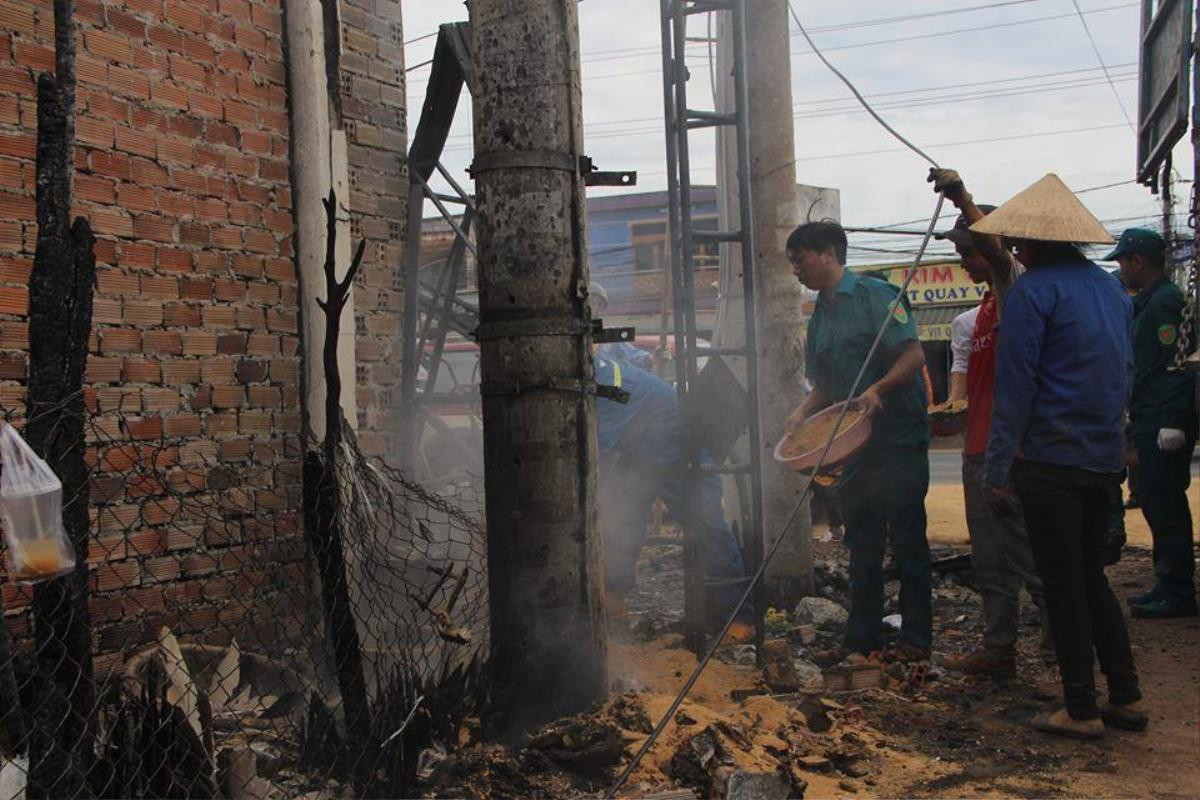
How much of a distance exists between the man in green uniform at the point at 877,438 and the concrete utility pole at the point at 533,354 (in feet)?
6.60

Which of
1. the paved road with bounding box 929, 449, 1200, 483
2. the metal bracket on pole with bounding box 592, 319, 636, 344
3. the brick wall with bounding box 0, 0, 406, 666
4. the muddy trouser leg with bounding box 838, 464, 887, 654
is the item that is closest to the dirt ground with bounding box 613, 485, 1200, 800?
the muddy trouser leg with bounding box 838, 464, 887, 654

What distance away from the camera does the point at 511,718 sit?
4.08m

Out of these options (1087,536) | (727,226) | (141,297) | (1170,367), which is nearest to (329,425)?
(141,297)

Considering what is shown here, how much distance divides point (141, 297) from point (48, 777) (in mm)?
2419

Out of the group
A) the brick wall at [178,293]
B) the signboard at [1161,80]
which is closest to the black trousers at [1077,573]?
the signboard at [1161,80]

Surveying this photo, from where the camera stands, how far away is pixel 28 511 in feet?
7.97

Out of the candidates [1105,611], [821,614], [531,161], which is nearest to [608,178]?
[531,161]

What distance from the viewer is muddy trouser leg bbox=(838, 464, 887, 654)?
18.6 ft

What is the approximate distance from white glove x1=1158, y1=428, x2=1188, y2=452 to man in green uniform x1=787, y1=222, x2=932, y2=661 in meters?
1.78

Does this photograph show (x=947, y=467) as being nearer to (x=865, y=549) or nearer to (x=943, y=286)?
(x=943, y=286)

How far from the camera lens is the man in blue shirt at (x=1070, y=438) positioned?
4.53 m

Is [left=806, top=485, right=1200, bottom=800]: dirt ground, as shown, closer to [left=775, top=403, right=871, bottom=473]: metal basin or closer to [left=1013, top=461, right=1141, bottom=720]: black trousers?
[left=1013, top=461, right=1141, bottom=720]: black trousers

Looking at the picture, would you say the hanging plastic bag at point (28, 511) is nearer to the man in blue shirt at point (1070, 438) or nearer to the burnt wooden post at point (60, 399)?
the burnt wooden post at point (60, 399)

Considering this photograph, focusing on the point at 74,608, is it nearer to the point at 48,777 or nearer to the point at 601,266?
the point at 48,777
